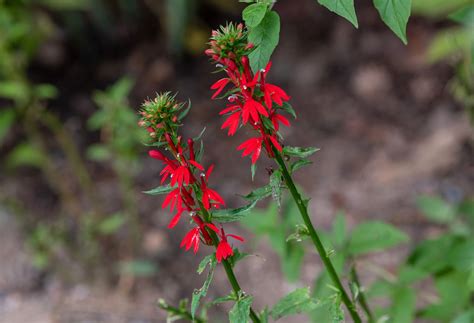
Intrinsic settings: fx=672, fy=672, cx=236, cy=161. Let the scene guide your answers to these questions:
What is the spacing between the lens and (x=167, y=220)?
136 inches

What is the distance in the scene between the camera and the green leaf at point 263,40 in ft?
4.05

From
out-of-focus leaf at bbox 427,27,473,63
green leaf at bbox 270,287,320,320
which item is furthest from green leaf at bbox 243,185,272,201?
out-of-focus leaf at bbox 427,27,473,63

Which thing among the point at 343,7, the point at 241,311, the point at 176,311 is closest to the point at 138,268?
the point at 176,311

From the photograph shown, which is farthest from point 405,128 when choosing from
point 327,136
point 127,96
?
point 127,96

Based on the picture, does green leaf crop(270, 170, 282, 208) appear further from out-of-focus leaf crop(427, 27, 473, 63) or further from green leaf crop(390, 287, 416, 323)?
out-of-focus leaf crop(427, 27, 473, 63)

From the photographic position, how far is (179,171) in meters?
1.21

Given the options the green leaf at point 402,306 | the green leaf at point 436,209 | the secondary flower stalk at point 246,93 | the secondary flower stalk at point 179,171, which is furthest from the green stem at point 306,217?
the green leaf at point 436,209

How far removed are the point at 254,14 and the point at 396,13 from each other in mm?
259

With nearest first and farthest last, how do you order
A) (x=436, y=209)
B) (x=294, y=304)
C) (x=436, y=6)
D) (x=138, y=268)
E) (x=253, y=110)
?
(x=253, y=110) < (x=294, y=304) < (x=436, y=209) < (x=138, y=268) < (x=436, y=6)

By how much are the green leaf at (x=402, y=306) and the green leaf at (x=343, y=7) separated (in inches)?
41.5

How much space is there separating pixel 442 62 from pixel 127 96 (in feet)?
6.24

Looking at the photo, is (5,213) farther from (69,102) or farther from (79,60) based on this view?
(79,60)

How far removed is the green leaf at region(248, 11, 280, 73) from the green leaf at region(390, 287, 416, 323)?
103 centimetres

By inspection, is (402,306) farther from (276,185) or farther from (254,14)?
(254,14)
